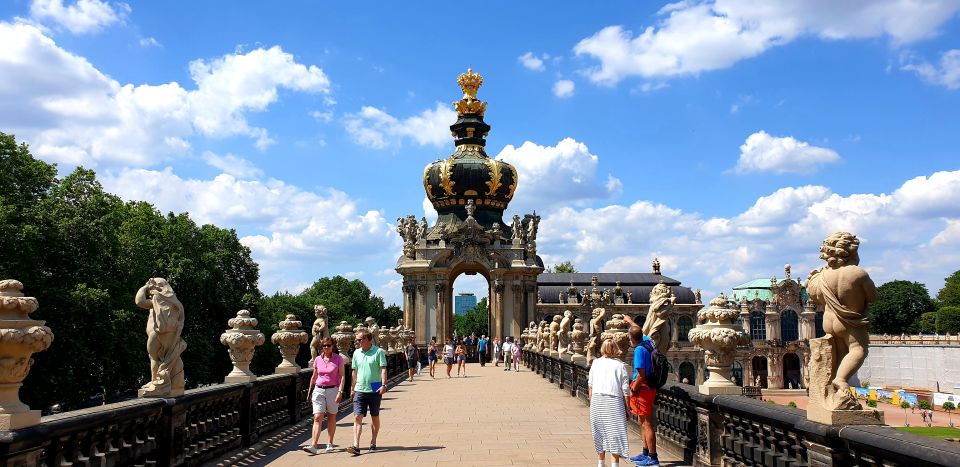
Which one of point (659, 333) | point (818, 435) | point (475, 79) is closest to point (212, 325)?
point (475, 79)

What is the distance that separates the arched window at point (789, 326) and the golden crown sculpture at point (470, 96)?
5237cm

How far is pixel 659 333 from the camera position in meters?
11.1

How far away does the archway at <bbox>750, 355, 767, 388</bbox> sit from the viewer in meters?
89.9

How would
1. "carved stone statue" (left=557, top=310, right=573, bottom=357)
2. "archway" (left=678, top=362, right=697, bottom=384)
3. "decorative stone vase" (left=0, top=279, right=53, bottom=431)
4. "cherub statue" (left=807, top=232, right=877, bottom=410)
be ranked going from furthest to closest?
1. "archway" (left=678, top=362, right=697, bottom=384)
2. "carved stone statue" (left=557, top=310, right=573, bottom=357)
3. "cherub statue" (left=807, top=232, right=877, bottom=410)
4. "decorative stone vase" (left=0, top=279, right=53, bottom=431)

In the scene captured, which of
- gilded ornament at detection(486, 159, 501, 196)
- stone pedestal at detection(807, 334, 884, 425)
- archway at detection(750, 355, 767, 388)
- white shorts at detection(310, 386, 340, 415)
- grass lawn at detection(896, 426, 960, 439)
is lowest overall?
grass lawn at detection(896, 426, 960, 439)

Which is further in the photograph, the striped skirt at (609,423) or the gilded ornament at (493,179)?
the gilded ornament at (493,179)

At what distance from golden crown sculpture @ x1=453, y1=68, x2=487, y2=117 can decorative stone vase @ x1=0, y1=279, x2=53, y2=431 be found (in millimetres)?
52748

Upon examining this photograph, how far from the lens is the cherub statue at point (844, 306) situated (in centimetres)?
661

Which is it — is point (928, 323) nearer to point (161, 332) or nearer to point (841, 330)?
point (841, 330)

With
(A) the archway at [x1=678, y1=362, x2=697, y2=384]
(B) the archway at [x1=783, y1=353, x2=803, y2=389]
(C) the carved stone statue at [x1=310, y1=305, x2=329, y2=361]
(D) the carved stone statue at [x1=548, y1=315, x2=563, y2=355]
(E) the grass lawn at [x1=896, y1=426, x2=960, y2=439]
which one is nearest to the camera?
(C) the carved stone statue at [x1=310, y1=305, x2=329, y2=361]

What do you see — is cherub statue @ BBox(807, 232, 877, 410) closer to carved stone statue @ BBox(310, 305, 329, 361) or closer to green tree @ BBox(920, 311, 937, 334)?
carved stone statue @ BBox(310, 305, 329, 361)

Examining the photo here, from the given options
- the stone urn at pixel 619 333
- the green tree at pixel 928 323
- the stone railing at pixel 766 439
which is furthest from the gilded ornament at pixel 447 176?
the green tree at pixel 928 323

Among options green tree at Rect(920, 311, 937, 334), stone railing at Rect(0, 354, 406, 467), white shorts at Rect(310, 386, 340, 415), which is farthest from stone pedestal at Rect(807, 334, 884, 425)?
green tree at Rect(920, 311, 937, 334)

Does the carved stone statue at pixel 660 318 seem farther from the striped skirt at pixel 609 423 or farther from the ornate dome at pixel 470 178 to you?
the ornate dome at pixel 470 178
